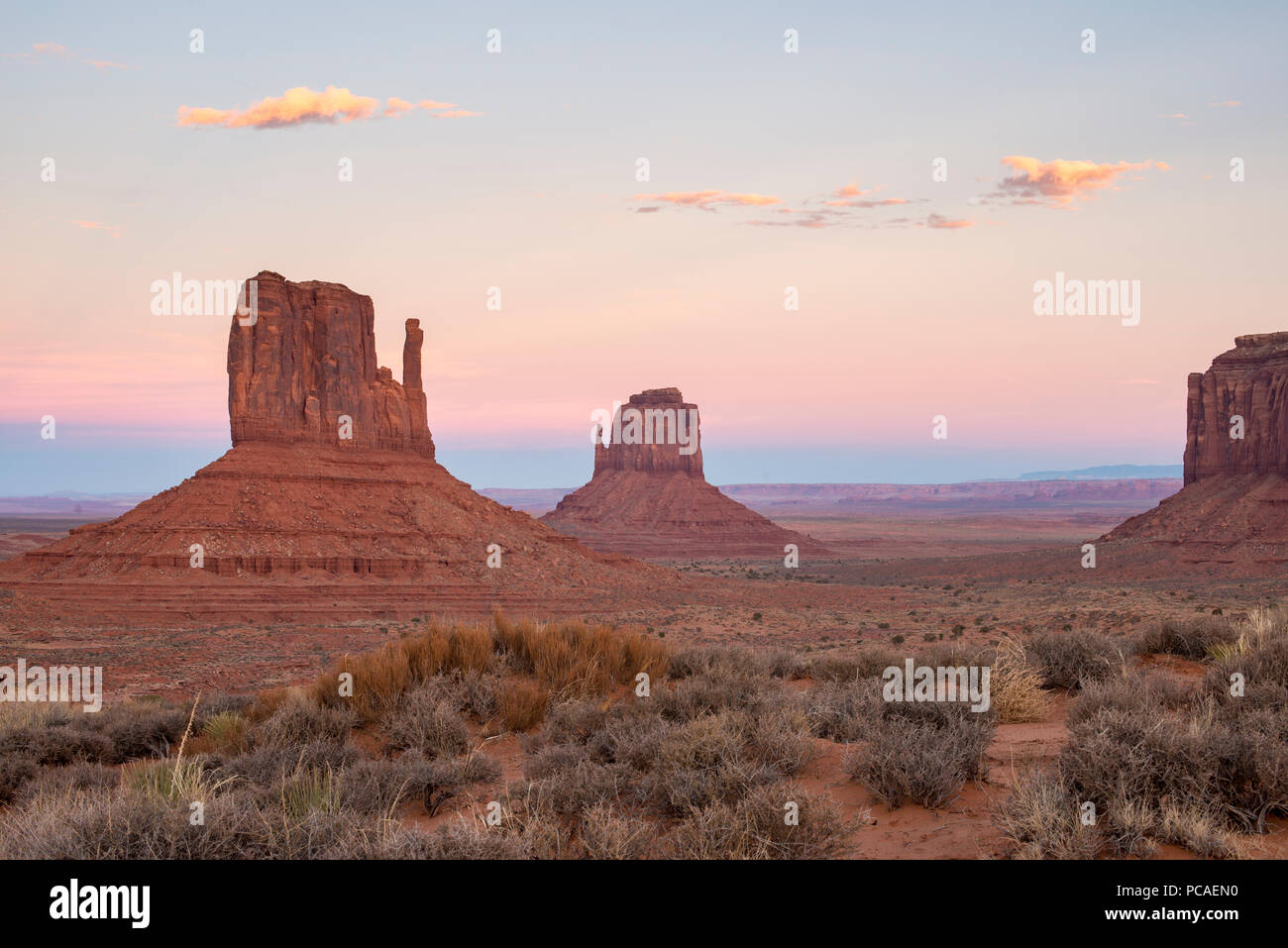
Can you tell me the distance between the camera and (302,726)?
27.5 feet

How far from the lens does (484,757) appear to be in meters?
7.28

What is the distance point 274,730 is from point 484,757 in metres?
2.33

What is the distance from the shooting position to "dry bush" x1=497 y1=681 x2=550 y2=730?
898 cm

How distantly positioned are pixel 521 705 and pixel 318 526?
4036cm

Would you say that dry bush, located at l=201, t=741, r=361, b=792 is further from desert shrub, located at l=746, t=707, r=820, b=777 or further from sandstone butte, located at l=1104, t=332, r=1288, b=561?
sandstone butte, located at l=1104, t=332, r=1288, b=561

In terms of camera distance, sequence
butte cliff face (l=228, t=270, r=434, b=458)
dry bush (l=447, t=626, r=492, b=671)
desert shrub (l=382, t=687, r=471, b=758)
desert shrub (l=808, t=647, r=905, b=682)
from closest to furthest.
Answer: desert shrub (l=382, t=687, r=471, b=758), dry bush (l=447, t=626, r=492, b=671), desert shrub (l=808, t=647, r=905, b=682), butte cliff face (l=228, t=270, r=434, b=458)

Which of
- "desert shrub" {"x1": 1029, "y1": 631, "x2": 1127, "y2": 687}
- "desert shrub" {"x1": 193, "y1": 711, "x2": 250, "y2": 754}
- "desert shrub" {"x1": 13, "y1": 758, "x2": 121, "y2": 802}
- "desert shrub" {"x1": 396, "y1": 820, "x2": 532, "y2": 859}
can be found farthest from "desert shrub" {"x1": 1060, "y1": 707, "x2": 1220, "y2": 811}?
"desert shrub" {"x1": 13, "y1": 758, "x2": 121, "y2": 802}

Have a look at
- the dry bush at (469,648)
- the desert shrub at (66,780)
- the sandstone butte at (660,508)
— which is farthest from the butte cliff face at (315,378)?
the desert shrub at (66,780)

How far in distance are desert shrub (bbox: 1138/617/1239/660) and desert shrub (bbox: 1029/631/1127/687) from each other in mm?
1199
